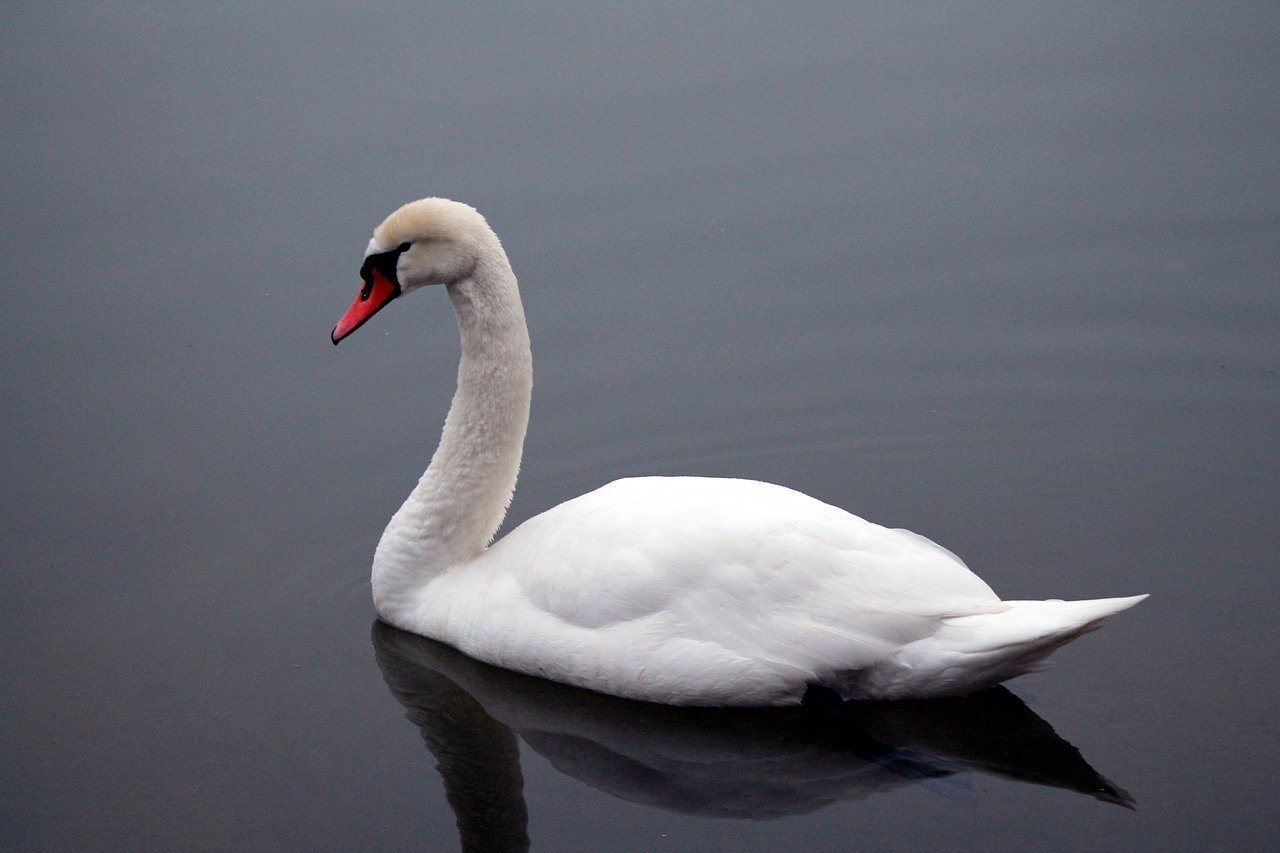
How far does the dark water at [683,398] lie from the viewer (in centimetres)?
648

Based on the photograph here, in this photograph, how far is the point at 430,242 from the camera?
294 inches

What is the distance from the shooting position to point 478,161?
12172 mm

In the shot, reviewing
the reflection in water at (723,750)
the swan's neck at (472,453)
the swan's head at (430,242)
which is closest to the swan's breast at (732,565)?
the reflection in water at (723,750)

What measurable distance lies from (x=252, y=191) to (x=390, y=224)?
516cm

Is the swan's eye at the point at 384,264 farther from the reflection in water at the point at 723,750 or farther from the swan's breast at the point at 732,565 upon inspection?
the reflection in water at the point at 723,750

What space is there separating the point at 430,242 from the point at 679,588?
83.7 inches

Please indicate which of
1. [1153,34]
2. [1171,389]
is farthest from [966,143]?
[1171,389]

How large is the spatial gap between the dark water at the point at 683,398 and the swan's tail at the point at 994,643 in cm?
25

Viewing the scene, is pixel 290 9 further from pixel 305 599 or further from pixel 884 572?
pixel 884 572

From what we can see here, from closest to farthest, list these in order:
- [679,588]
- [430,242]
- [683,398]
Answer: [679,588], [430,242], [683,398]

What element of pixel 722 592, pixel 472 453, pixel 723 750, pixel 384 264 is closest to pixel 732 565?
pixel 722 592

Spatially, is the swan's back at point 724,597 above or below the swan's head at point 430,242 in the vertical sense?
below

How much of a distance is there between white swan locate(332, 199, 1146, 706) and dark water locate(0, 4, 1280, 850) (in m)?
0.23

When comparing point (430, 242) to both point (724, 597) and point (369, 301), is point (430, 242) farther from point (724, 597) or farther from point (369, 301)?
point (724, 597)
